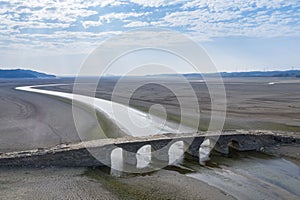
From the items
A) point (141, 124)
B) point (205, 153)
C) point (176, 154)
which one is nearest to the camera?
point (176, 154)

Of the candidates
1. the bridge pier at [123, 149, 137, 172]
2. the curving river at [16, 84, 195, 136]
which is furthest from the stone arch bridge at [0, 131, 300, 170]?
the curving river at [16, 84, 195, 136]

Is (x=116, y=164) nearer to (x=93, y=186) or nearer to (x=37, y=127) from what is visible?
(x=93, y=186)

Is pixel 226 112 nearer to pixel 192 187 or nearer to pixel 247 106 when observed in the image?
pixel 247 106

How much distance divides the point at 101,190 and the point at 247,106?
126 feet

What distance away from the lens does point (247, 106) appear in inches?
2014

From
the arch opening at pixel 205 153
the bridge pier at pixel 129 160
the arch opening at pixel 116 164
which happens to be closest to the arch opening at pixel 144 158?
the bridge pier at pixel 129 160

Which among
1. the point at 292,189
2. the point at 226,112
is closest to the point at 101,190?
the point at 292,189

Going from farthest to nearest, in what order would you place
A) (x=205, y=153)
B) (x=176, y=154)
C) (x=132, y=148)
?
(x=205, y=153), (x=176, y=154), (x=132, y=148)

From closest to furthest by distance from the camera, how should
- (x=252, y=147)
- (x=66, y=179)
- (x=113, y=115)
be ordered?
(x=66, y=179) < (x=252, y=147) < (x=113, y=115)

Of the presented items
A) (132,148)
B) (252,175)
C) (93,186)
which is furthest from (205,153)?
(93,186)

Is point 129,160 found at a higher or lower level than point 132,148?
lower

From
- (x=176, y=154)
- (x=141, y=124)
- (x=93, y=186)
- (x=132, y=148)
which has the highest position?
(x=132, y=148)

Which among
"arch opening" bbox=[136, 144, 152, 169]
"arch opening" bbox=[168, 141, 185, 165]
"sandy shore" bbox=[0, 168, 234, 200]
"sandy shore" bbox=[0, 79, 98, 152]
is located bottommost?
"sandy shore" bbox=[0, 168, 234, 200]

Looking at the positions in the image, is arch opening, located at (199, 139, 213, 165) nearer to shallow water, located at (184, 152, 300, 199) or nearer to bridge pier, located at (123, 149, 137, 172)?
shallow water, located at (184, 152, 300, 199)
